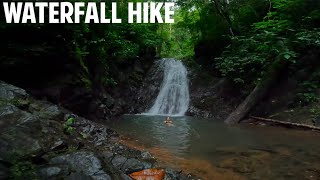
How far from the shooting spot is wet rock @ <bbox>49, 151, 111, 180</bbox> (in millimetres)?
4258

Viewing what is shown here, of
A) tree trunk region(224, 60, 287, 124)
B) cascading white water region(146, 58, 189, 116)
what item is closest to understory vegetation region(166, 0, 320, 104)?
tree trunk region(224, 60, 287, 124)

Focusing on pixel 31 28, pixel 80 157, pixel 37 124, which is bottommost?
pixel 80 157

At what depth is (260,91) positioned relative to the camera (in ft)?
44.2

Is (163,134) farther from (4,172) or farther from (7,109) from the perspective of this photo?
(4,172)

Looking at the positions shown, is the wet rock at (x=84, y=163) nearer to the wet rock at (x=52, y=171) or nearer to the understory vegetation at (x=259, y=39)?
the wet rock at (x=52, y=171)

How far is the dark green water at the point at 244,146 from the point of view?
6207 mm

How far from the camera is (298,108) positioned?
12133 mm

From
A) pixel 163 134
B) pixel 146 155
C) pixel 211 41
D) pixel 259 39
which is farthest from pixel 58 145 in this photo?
pixel 211 41

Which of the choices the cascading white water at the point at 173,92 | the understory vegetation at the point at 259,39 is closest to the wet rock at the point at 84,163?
the understory vegetation at the point at 259,39

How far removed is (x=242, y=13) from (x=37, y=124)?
14526 millimetres

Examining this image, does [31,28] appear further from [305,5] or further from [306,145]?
[305,5]

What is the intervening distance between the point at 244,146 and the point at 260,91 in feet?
18.6

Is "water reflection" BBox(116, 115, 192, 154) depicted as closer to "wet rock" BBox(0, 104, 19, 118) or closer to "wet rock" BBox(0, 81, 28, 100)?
"wet rock" BBox(0, 81, 28, 100)

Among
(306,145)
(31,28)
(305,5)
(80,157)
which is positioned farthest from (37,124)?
(305,5)
